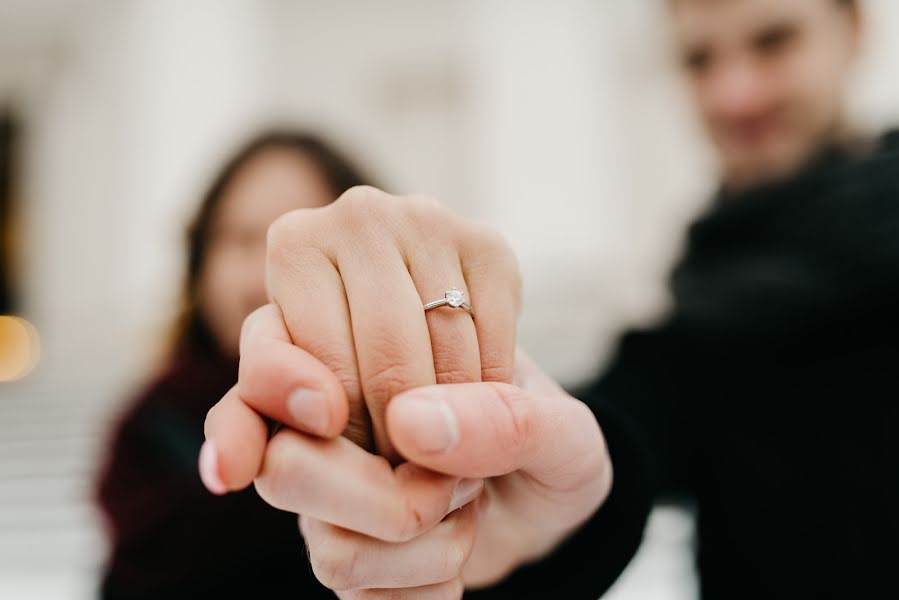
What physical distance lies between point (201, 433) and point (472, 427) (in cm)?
29

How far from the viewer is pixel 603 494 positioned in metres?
0.34

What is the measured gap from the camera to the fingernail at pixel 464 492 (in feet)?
0.74

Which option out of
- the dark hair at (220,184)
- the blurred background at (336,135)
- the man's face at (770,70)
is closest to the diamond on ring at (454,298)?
the dark hair at (220,184)

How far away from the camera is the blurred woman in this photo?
0.47 metres

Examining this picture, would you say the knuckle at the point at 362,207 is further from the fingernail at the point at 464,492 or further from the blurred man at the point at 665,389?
the fingernail at the point at 464,492

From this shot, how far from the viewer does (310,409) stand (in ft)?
0.63

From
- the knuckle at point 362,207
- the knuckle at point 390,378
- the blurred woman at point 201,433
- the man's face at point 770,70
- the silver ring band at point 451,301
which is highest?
the man's face at point 770,70

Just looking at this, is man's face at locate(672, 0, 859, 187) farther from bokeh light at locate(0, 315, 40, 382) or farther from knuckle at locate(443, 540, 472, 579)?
bokeh light at locate(0, 315, 40, 382)

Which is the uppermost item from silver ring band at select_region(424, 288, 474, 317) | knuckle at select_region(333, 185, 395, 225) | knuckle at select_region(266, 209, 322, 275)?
knuckle at select_region(333, 185, 395, 225)

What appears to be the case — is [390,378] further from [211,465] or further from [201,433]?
[201,433]

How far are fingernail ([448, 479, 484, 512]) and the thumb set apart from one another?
21mm

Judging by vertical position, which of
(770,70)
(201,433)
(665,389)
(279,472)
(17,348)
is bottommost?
(17,348)

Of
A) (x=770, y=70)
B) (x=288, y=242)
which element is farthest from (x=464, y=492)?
(x=770, y=70)

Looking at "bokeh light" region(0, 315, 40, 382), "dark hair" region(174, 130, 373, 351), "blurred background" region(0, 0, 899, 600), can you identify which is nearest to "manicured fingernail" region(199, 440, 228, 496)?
"dark hair" region(174, 130, 373, 351)
